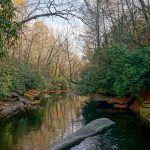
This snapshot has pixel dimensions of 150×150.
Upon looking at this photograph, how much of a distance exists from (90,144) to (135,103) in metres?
12.6

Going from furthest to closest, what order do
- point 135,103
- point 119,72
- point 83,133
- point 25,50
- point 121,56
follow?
1. point 25,50
2. point 119,72
3. point 121,56
4. point 135,103
5. point 83,133

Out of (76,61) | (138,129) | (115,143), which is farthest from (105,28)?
(76,61)

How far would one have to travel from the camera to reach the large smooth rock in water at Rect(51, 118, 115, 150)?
49.4 feet

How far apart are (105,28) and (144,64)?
19.0 m

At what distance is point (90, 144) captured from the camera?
15.5 m

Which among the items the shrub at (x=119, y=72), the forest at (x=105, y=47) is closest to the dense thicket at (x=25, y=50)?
the forest at (x=105, y=47)

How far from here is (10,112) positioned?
94.9 ft

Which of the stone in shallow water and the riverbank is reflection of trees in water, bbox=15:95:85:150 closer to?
the stone in shallow water

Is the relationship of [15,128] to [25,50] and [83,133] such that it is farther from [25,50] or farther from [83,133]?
[25,50]

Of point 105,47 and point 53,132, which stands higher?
point 105,47

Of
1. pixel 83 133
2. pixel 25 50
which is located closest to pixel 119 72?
pixel 83 133

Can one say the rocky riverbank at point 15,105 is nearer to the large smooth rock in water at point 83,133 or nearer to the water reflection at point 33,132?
the water reflection at point 33,132

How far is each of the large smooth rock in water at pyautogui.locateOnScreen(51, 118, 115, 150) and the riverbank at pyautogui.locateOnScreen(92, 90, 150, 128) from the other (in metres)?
2.57

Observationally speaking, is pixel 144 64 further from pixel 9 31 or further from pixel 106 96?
pixel 9 31
